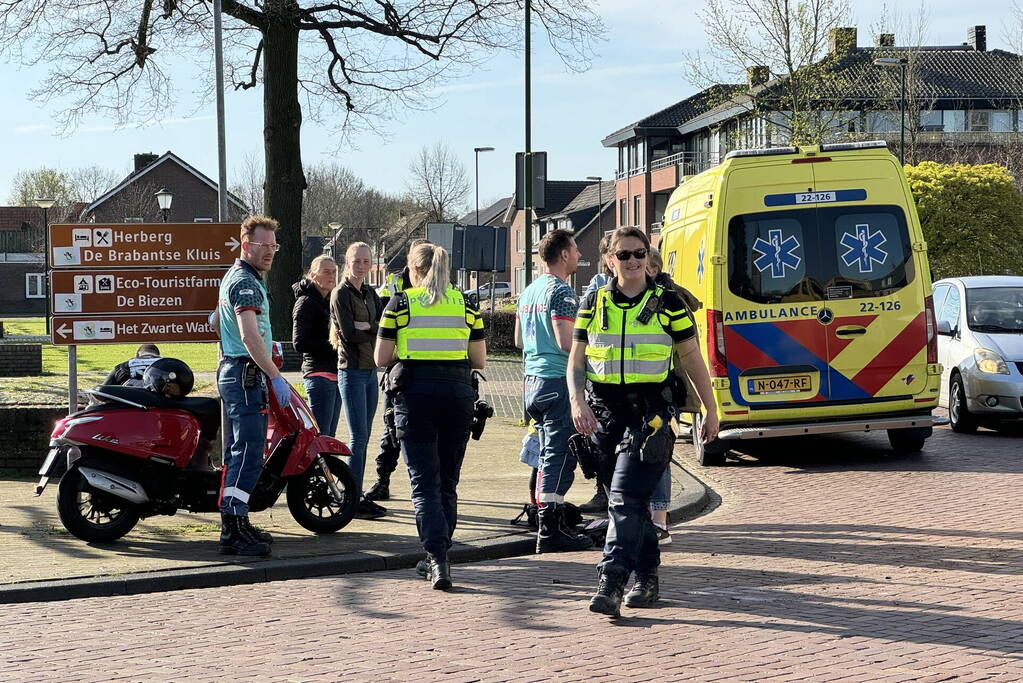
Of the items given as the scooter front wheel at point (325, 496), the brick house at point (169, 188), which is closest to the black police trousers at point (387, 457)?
the scooter front wheel at point (325, 496)

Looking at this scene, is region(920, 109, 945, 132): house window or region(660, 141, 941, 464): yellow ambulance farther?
region(920, 109, 945, 132): house window

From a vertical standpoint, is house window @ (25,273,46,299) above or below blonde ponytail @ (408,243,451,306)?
above

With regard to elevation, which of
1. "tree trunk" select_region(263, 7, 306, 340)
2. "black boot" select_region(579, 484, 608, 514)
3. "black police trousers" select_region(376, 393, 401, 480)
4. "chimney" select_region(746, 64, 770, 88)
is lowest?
"black boot" select_region(579, 484, 608, 514)

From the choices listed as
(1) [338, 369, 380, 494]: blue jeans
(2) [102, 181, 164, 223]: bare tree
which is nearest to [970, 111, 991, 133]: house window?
(2) [102, 181, 164, 223]: bare tree

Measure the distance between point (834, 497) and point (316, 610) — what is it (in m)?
4.84

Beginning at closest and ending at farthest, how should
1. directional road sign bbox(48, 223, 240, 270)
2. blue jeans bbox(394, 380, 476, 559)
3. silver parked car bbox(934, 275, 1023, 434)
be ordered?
1. blue jeans bbox(394, 380, 476, 559)
2. directional road sign bbox(48, 223, 240, 270)
3. silver parked car bbox(934, 275, 1023, 434)

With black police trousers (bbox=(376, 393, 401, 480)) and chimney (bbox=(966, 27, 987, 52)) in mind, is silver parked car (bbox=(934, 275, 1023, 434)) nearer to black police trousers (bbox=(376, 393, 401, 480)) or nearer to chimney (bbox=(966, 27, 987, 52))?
black police trousers (bbox=(376, 393, 401, 480))

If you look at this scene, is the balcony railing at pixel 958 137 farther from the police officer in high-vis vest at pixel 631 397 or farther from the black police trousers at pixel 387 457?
the police officer in high-vis vest at pixel 631 397

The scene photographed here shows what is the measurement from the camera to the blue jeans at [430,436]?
668 centimetres

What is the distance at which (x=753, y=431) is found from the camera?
11281 mm

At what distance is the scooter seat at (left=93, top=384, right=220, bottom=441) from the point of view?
25.7 feet

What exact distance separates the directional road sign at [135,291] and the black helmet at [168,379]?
1.87 meters

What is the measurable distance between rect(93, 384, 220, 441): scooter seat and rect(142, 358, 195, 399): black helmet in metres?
A: 0.05

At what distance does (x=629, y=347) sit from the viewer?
19.6ft
